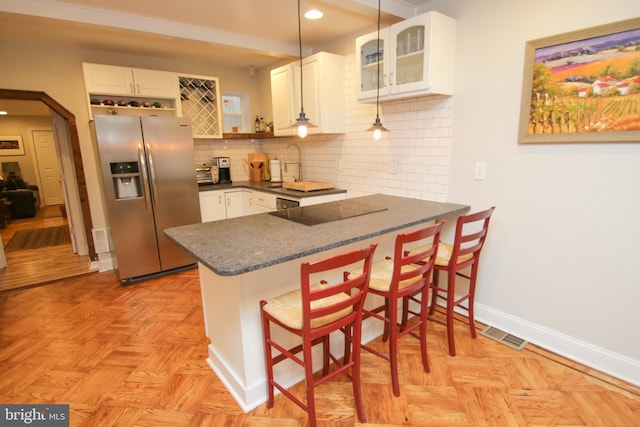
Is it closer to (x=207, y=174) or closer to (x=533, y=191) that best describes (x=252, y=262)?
(x=533, y=191)

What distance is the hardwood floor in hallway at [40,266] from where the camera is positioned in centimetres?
357

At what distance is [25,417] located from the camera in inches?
69.3

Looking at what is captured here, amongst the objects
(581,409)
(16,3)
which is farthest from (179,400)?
(16,3)

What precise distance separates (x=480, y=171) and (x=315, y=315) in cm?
180

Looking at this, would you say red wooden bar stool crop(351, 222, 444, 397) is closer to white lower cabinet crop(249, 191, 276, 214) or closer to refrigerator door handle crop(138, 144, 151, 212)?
white lower cabinet crop(249, 191, 276, 214)

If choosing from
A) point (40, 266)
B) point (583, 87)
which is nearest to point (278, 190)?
point (583, 87)

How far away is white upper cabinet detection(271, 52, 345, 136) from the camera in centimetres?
320

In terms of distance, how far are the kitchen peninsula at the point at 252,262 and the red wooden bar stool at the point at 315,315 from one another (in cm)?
10

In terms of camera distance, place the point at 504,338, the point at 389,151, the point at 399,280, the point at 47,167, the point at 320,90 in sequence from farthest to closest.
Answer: the point at 47,167
the point at 320,90
the point at 389,151
the point at 504,338
the point at 399,280

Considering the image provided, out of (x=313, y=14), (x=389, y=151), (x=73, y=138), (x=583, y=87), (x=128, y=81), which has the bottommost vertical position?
(x=389, y=151)

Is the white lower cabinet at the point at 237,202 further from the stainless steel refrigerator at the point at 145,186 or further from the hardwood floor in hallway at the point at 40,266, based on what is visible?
the hardwood floor in hallway at the point at 40,266

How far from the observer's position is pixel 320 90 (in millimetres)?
→ 3219

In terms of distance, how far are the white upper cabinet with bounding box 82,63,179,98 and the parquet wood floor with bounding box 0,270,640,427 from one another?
2.35 m

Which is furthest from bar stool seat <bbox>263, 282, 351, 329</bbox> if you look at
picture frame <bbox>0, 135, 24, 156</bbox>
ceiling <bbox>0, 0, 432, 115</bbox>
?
picture frame <bbox>0, 135, 24, 156</bbox>
